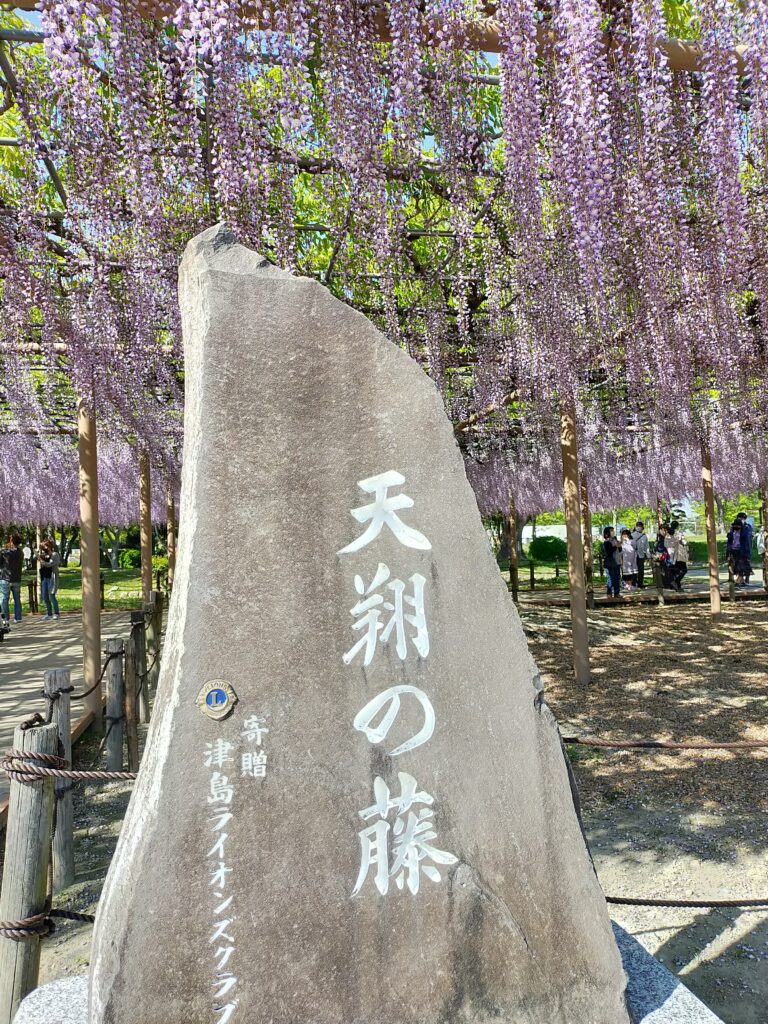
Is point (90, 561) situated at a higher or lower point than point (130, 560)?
higher

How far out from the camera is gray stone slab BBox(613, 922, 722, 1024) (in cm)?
179

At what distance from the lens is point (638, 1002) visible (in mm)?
1863

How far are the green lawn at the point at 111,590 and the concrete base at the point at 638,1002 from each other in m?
12.6

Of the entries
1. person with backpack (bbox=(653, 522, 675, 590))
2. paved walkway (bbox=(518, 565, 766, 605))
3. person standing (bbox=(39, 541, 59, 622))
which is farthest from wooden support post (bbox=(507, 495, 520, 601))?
person with backpack (bbox=(653, 522, 675, 590))

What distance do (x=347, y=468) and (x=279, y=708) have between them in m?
0.62

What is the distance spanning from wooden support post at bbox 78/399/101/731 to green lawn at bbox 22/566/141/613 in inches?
333

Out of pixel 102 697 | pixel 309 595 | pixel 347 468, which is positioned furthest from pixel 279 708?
pixel 102 697

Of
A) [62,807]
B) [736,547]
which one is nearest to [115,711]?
[62,807]

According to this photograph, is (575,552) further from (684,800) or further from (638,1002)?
(638,1002)

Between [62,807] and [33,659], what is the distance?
19.7 feet

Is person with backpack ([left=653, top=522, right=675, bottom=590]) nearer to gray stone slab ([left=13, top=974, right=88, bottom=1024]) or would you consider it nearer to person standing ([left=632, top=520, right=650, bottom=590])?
person standing ([left=632, top=520, right=650, bottom=590])

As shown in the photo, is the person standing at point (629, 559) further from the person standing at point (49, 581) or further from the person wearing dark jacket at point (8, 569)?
the person wearing dark jacket at point (8, 569)

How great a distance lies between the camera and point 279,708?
1.70 m

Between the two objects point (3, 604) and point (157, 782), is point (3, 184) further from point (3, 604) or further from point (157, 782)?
point (3, 604)
